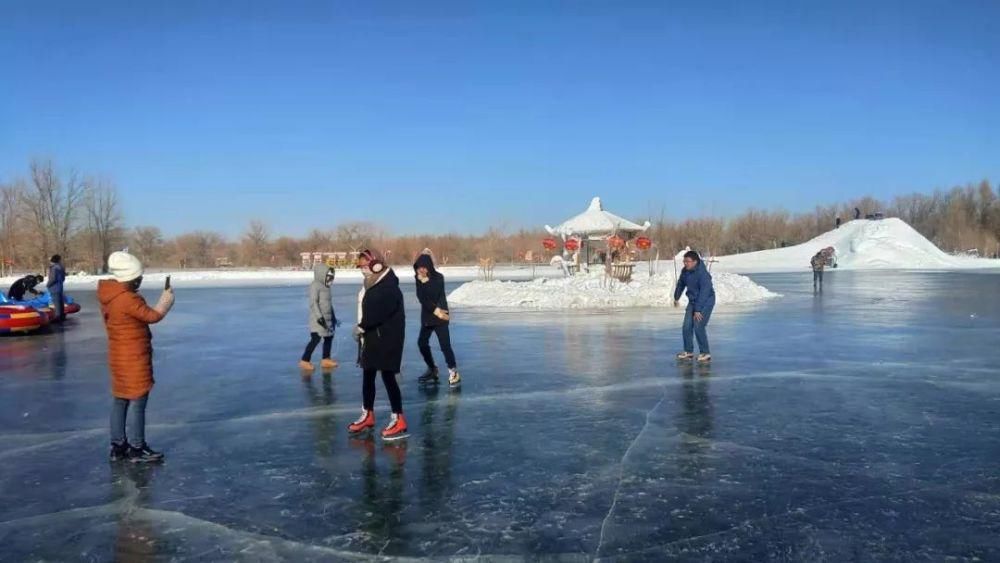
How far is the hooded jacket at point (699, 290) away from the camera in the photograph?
11484mm

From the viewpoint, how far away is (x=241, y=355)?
13.1 meters

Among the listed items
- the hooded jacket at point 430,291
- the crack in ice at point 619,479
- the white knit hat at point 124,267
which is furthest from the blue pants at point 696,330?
the white knit hat at point 124,267

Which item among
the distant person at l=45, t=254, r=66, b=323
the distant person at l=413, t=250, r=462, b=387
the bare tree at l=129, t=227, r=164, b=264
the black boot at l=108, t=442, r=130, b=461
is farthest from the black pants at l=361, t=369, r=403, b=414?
the bare tree at l=129, t=227, r=164, b=264

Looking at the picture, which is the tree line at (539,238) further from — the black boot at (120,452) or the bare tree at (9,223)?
the black boot at (120,452)

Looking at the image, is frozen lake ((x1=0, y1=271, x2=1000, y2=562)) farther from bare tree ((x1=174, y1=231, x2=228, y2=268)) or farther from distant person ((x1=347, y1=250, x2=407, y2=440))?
bare tree ((x1=174, y1=231, x2=228, y2=268))

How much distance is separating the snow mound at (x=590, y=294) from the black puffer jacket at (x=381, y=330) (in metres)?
15.9

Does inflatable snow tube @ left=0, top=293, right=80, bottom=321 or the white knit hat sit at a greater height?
the white knit hat

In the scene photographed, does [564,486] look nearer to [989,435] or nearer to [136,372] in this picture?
[136,372]

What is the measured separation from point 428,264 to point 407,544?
542 centimetres

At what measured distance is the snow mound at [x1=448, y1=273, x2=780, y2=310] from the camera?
23641 millimetres

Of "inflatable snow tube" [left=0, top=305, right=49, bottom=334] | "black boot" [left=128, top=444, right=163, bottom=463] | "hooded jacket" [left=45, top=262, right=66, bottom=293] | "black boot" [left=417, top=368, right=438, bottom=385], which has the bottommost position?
"black boot" [left=128, top=444, right=163, bottom=463]

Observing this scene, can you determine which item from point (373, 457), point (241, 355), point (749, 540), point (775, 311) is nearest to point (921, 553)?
point (749, 540)

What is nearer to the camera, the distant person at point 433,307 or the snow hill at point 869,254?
the distant person at point 433,307

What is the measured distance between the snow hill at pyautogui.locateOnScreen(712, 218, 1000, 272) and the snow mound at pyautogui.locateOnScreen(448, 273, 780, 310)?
41.3 metres
